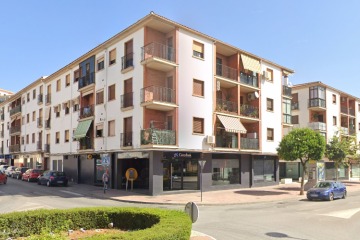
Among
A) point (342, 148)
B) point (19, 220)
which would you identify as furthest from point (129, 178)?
point (342, 148)

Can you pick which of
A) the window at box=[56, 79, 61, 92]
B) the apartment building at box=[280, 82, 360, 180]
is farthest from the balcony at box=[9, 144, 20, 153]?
the apartment building at box=[280, 82, 360, 180]

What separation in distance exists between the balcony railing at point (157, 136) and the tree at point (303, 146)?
8997 mm

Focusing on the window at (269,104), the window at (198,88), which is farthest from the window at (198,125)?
the window at (269,104)

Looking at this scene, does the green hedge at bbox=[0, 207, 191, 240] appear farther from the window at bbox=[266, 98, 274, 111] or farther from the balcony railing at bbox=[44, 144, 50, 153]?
the balcony railing at bbox=[44, 144, 50, 153]

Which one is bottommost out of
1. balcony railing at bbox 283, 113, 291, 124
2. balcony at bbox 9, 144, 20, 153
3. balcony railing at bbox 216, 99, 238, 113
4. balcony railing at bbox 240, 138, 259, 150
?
balcony at bbox 9, 144, 20, 153

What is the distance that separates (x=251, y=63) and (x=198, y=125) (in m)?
9.15

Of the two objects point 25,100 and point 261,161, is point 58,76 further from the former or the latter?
point 261,161

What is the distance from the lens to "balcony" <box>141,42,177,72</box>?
2457 cm

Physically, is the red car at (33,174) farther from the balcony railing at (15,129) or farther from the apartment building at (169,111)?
the balcony railing at (15,129)

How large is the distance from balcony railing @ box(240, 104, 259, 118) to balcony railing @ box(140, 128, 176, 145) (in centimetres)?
892

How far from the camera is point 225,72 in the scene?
30281mm

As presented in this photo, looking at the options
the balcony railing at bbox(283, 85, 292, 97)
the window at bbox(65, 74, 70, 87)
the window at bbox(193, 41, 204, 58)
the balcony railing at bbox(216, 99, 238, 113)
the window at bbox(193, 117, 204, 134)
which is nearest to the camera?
the window at bbox(193, 117, 204, 134)

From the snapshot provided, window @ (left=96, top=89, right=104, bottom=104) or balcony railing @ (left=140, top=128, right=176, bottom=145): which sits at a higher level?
window @ (left=96, top=89, right=104, bottom=104)

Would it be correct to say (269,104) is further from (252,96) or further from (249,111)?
(249,111)
